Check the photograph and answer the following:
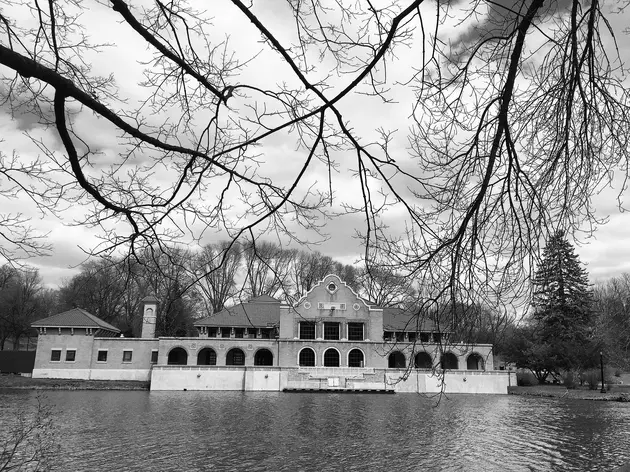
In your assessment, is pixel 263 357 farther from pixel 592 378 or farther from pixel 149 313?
pixel 592 378

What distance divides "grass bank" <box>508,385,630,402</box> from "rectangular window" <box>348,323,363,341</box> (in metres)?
12.6

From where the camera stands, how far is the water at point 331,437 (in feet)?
41.5

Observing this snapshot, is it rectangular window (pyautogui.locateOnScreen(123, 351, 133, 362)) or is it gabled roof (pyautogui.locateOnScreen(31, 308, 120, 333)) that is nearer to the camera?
gabled roof (pyautogui.locateOnScreen(31, 308, 120, 333))

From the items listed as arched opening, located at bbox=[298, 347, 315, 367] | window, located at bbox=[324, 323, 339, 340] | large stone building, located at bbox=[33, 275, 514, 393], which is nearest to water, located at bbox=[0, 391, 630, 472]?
large stone building, located at bbox=[33, 275, 514, 393]

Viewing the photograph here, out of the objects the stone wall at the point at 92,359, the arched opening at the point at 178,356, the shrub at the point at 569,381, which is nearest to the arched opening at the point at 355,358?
the arched opening at the point at 178,356

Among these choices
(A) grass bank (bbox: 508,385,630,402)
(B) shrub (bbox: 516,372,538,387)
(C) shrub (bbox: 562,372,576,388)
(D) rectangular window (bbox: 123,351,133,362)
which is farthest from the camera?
(B) shrub (bbox: 516,372,538,387)

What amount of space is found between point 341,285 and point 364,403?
15050mm

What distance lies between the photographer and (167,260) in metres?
4.56

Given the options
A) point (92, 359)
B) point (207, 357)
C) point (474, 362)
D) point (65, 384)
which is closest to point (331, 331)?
point (207, 357)

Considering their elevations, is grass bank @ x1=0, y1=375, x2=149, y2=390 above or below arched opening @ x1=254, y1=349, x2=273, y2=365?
below

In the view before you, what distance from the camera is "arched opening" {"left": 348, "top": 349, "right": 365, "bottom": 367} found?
41.3 m

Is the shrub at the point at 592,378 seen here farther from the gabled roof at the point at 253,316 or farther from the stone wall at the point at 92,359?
the stone wall at the point at 92,359

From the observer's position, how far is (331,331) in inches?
1652

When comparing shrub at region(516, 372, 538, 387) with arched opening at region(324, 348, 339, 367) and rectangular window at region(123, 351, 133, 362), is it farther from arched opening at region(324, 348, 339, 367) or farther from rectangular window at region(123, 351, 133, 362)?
rectangular window at region(123, 351, 133, 362)
